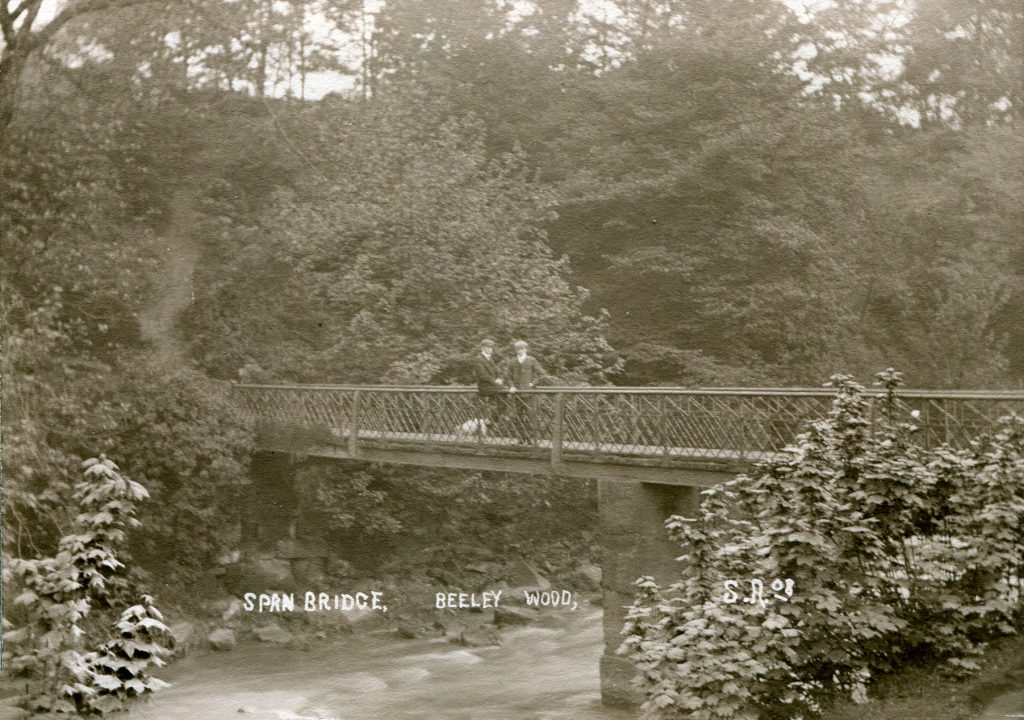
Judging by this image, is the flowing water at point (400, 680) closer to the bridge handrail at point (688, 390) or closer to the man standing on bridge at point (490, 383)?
the man standing on bridge at point (490, 383)

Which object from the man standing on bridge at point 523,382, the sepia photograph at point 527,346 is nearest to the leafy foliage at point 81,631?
the sepia photograph at point 527,346

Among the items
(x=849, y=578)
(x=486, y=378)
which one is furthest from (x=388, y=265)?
(x=849, y=578)

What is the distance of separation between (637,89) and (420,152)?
3.01 m

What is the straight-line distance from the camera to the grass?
6.84m

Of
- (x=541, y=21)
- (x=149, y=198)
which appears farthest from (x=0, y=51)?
(x=541, y=21)

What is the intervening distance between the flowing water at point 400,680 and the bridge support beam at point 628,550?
1.46 feet

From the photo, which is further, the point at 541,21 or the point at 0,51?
the point at 541,21

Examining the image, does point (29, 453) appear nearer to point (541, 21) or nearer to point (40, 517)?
point (40, 517)

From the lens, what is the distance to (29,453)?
9344 millimetres

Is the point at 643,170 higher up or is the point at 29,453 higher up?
the point at 643,170

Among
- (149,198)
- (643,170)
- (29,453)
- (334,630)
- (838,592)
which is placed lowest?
(334,630)

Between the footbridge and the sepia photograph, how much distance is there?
5cm

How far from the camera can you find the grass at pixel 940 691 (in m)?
6.84

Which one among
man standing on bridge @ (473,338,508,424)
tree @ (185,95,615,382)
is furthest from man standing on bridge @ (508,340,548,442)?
tree @ (185,95,615,382)
